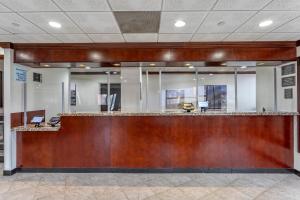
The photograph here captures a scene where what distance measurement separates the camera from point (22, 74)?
15.9ft

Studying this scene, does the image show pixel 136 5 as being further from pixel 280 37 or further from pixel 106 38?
pixel 280 37

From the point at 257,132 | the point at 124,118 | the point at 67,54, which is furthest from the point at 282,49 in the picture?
the point at 67,54

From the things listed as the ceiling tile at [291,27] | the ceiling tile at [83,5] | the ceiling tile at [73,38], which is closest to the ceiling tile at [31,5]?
the ceiling tile at [83,5]

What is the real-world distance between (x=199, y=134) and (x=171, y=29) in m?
2.23

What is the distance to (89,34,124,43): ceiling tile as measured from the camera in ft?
13.2

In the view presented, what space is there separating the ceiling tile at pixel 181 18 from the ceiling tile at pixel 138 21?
99 mm

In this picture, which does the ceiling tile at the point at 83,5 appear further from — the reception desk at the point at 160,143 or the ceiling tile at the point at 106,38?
the reception desk at the point at 160,143

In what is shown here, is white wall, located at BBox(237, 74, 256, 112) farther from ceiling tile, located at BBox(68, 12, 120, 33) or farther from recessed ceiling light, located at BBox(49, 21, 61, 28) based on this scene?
recessed ceiling light, located at BBox(49, 21, 61, 28)

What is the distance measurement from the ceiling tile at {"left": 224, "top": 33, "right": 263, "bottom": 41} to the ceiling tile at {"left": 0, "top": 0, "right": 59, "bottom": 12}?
2960mm

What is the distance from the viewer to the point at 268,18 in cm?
325

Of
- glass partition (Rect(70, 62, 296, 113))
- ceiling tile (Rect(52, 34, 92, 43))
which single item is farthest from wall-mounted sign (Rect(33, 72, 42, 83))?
ceiling tile (Rect(52, 34, 92, 43))

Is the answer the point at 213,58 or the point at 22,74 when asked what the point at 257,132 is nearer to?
the point at 213,58

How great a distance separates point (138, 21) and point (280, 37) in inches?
107

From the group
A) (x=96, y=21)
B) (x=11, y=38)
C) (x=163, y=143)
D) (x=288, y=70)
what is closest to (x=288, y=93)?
(x=288, y=70)
